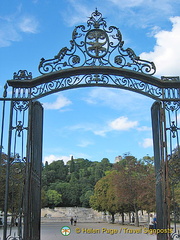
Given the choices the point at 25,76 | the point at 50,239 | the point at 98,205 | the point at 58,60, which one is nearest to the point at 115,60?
the point at 58,60

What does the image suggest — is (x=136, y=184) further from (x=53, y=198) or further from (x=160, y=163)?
(x=53, y=198)

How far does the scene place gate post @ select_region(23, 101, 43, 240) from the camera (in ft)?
25.2

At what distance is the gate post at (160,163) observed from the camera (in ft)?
26.1

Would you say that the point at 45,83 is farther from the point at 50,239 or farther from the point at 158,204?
the point at 50,239

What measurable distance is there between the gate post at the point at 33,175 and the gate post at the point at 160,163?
309cm

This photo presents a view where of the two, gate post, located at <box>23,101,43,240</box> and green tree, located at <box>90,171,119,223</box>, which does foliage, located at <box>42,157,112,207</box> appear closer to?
green tree, located at <box>90,171,119,223</box>

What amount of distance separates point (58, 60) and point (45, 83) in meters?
0.68

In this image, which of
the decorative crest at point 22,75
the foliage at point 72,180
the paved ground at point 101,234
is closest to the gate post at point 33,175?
the decorative crest at point 22,75

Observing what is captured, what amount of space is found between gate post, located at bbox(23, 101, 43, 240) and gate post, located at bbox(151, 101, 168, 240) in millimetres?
3086

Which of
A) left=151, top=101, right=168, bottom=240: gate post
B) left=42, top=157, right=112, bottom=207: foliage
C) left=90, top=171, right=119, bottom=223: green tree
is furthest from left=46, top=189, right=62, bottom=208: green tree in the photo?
left=151, top=101, right=168, bottom=240: gate post

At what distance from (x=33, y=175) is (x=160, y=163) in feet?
10.5

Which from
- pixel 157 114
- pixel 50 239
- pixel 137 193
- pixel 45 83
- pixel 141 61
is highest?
pixel 141 61

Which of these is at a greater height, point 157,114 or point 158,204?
point 157,114

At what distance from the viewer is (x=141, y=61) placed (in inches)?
337
